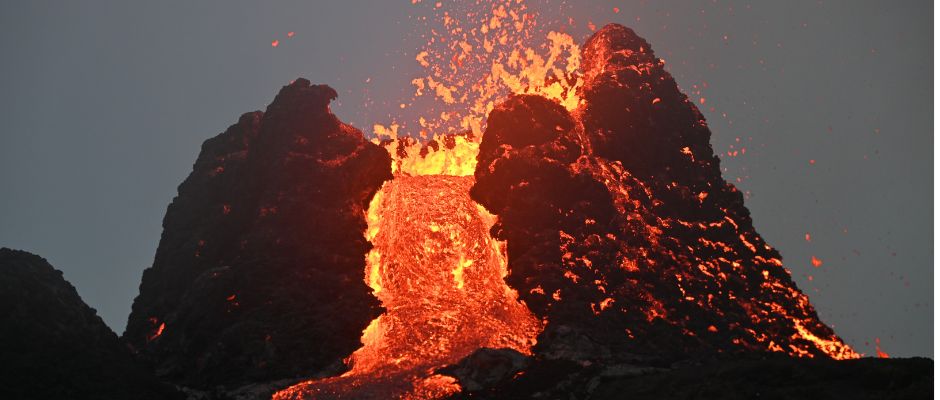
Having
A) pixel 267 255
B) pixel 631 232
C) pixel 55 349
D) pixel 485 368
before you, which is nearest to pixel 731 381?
pixel 485 368

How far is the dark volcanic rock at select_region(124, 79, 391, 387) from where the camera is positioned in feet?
196

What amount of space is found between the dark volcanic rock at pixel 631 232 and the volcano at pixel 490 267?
217 mm

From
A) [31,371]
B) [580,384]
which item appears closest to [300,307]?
[31,371]

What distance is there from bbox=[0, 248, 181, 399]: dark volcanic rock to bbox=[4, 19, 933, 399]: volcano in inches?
114

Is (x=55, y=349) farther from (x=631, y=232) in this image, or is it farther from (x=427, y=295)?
(x=631, y=232)

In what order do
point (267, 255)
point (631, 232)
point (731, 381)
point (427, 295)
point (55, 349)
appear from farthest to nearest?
point (631, 232), point (427, 295), point (267, 255), point (55, 349), point (731, 381)

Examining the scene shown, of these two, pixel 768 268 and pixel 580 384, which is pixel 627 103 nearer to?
pixel 768 268

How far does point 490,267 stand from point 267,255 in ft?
74.6

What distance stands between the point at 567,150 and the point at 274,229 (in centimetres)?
3379

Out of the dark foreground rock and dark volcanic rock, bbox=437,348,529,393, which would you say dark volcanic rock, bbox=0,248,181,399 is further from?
the dark foreground rock

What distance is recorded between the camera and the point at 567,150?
267 ft

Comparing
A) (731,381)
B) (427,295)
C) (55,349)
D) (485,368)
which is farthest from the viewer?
(427,295)

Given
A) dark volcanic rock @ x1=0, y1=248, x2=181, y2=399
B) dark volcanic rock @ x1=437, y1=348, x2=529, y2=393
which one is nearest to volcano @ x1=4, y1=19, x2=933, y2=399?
dark volcanic rock @ x1=437, y1=348, x2=529, y2=393

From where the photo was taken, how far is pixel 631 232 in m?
73.7
